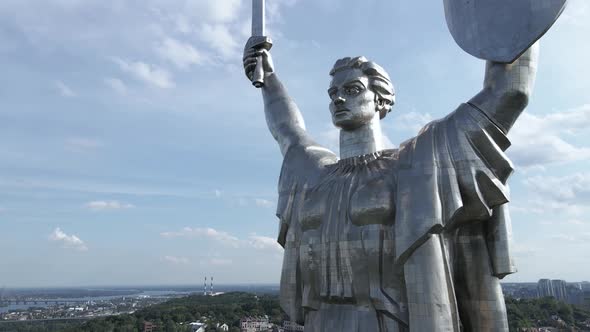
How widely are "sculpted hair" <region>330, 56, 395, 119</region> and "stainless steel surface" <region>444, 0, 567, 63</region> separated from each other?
1.37 meters

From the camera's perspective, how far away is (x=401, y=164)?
690 cm

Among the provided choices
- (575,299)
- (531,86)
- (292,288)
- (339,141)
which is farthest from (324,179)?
(575,299)

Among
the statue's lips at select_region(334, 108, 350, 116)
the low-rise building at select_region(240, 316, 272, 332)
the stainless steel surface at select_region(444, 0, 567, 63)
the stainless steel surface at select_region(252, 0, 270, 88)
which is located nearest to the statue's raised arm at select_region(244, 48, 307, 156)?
the stainless steel surface at select_region(252, 0, 270, 88)

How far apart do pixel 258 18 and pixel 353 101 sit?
385 cm

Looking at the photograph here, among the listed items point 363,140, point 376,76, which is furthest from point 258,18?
point 363,140

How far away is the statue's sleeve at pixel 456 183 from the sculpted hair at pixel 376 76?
1.63m

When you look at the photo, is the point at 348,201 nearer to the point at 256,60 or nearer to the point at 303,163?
the point at 303,163

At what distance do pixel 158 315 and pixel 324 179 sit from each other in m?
68.3

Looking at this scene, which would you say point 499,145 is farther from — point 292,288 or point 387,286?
point 292,288

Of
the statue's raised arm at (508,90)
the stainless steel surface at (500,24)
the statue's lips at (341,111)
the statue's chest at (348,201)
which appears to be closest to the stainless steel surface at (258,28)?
the statue's lips at (341,111)

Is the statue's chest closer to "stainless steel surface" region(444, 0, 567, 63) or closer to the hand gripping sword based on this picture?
"stainless steel surface" region(444, 0, 567, 63)

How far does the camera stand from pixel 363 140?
7.80 m

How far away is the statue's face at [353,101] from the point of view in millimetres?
7672

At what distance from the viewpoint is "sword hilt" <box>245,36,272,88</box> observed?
10.0m
